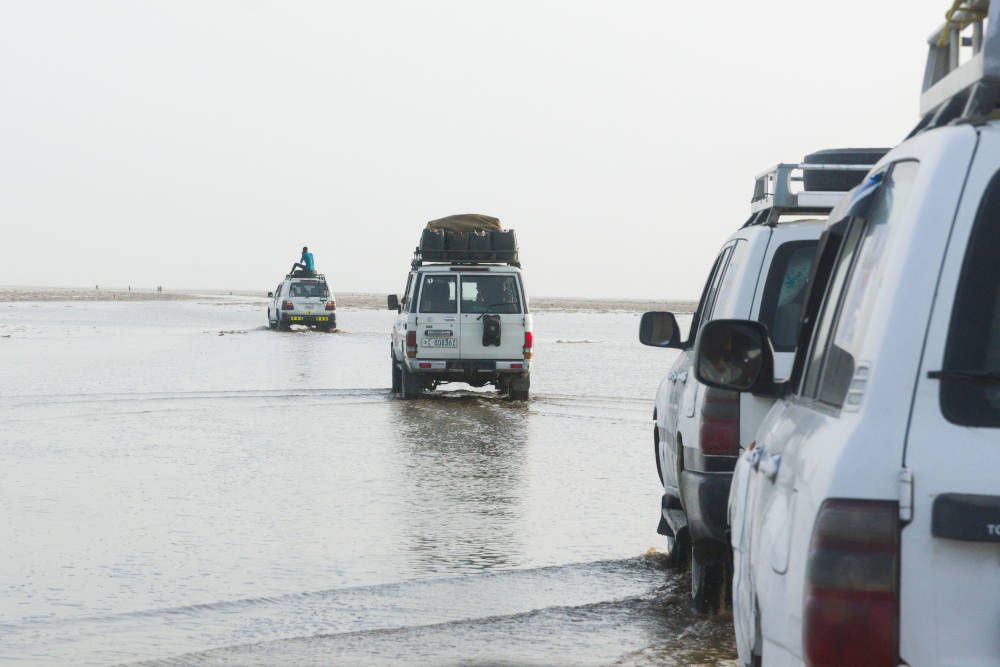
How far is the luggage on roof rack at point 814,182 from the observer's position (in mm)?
6809

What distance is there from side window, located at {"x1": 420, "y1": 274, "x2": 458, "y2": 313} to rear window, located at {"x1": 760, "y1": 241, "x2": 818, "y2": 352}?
14476 millimetres

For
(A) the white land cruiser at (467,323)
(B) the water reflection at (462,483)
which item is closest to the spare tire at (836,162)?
(B) the water reflection at (462,483)

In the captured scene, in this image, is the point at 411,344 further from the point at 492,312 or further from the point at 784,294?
the point at 784,294

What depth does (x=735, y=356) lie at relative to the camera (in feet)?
13.0

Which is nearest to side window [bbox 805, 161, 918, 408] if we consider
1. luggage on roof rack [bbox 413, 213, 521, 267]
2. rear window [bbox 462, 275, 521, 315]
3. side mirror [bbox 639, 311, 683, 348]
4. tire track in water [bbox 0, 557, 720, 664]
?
tire track in water [bbox 0, 557, 720, 664]

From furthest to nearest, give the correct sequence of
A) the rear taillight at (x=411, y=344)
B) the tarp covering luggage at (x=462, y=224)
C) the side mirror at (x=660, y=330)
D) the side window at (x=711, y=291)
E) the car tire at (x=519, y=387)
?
the tarp covering luggage at (x=462, y=224), the car tire at (x=519, y=387), the rear taillight at (x=411, y=344), the side mirror at (x=660, y=330), the side window at (x=711, y=291)

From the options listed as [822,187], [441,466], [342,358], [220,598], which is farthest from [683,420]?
[342,358]

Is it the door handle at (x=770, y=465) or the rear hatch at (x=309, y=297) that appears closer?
the door handle at (x=770, y=465)

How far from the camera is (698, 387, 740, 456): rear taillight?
22.6ft

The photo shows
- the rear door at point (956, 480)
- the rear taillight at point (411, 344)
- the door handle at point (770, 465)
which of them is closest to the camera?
the rear door at point (956, 480)

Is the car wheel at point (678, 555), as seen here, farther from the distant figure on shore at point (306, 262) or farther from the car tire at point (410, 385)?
the distant figure on shore at point (306, 262)

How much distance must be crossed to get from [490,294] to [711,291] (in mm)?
12865

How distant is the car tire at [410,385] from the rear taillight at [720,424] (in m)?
14.7

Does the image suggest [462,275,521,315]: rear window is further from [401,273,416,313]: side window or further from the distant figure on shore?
the distant figure on shore
